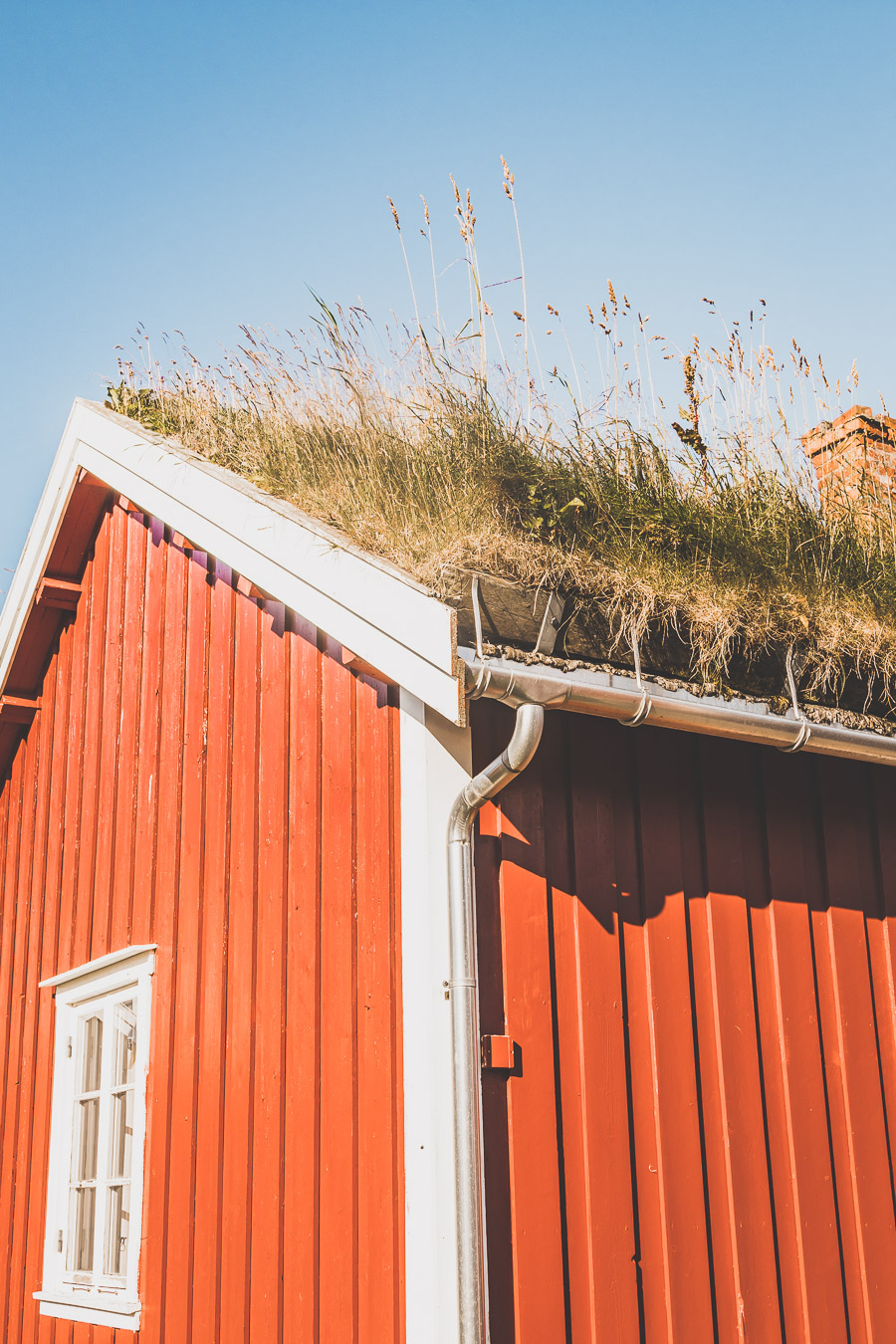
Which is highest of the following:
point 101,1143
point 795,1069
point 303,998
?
point 303,998

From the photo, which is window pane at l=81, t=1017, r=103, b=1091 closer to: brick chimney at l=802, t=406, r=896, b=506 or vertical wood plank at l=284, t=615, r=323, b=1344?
vertical wood plank at l=284, t=615, r=323, b=1344

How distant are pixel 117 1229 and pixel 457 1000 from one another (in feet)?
8.87

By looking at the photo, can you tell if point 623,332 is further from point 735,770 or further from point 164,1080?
point 164,1080

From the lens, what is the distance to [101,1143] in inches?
207

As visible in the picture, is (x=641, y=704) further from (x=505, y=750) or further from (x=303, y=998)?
(x=303, y=998)

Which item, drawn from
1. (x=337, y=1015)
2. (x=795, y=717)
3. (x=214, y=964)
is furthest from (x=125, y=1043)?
(x=795, y=717)

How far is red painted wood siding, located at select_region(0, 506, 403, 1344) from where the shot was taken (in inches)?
146

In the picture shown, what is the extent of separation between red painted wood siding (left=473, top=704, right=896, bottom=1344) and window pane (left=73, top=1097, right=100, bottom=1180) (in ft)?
9.23

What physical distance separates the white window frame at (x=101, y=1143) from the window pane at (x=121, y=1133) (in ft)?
0.18

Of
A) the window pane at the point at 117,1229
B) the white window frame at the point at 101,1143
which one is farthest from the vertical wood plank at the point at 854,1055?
the window pane at the point at 117,1229

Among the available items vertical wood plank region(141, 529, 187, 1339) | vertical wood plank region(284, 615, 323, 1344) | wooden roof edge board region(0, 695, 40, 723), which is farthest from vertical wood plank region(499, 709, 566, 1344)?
wooden roof edge board region(0, 695, 40, 723)

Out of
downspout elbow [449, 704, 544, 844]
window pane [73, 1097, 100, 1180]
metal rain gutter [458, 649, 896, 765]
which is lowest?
window pane [73, 1097, 100, 1180]

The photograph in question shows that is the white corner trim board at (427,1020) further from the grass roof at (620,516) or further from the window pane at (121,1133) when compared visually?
the window pane at (121,1133)

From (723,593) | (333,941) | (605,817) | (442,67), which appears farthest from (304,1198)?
(442,67)
